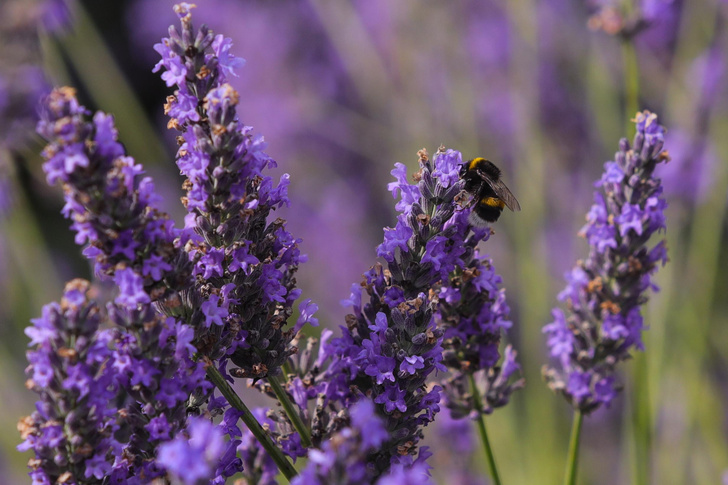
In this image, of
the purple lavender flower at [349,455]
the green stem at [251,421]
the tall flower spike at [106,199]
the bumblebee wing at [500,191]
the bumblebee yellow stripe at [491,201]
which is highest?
the bumblebee wing at [500,191]

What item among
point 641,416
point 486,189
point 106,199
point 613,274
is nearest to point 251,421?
point 106,199

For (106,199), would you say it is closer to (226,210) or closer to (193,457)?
(226,210)

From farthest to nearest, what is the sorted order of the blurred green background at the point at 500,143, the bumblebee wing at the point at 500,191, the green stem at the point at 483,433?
the blurred green background at the point at 500,143
the bumblebee wing at the point at 500,191
the green stem at the point at 483,433

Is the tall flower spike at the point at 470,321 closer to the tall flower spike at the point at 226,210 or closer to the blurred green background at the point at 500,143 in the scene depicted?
the tall flower spike at the point at 226,210

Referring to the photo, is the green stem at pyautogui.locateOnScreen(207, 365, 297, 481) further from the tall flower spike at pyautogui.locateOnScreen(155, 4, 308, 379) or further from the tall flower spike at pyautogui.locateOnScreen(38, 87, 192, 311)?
the tall flower spike at pyautogui.locateOnScreen(38, 87, 192, 311)

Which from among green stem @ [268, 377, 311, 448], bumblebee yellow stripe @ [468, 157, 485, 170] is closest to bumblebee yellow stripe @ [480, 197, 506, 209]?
bumblebee yellow stripe @ [468, 157, 485, 170]

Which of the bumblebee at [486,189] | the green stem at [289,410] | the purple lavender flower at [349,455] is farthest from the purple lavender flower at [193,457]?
the bumblebee at [486,189]

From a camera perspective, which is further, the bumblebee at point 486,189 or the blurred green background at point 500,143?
the blurred green background at point 500,143
